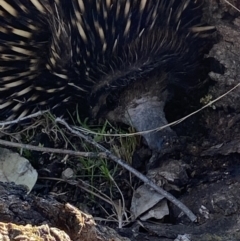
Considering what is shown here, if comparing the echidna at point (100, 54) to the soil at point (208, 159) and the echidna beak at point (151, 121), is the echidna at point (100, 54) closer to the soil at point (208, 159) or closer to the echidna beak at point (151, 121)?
the echidna beak at point (151, 121)

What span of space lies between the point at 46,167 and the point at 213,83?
2.81 ft

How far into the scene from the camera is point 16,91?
285cm

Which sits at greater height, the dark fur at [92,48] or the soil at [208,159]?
the dark fur at [92,48]

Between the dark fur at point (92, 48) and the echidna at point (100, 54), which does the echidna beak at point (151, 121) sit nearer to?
the echidna at point (100, 54)

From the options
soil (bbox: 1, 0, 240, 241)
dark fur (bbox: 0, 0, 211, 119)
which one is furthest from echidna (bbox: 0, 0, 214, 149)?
soil (bbox: 1, 0, 240, 241)

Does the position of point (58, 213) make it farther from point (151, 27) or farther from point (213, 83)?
point (213, 83)

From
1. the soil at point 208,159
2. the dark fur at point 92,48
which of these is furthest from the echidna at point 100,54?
the soil at point 208,159

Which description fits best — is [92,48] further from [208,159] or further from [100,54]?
[208,159]

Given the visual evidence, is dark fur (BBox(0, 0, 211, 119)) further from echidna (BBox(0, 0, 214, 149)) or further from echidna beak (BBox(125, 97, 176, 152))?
echidna beak (BBox(125, 97, 176, 152))

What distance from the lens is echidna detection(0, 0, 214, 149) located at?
2549 mm

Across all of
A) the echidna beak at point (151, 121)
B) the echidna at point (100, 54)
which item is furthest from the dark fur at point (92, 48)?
the echidna beak at point (151, 121)

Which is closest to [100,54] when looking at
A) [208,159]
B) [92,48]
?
[92,48]

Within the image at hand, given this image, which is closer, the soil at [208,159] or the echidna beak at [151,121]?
the soil at [208,159]

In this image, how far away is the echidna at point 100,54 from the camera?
2.55 m
